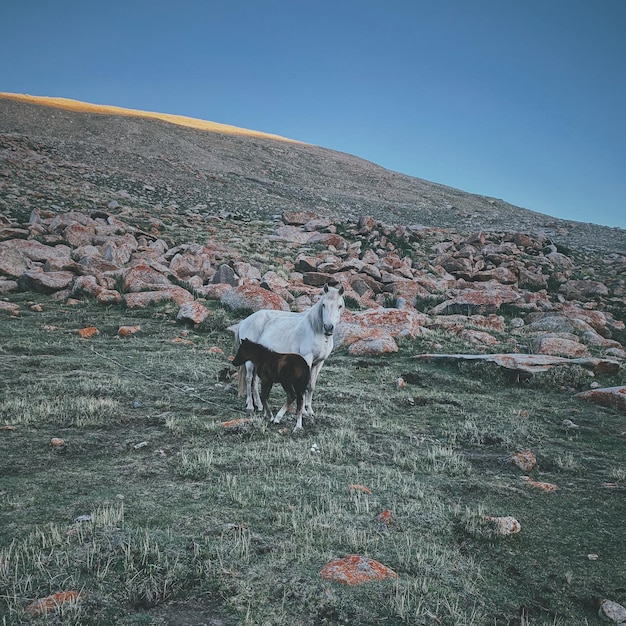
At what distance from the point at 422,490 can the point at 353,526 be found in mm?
1316

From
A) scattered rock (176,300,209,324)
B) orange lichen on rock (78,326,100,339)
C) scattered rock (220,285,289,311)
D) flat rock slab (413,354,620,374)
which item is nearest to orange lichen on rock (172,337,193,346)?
scattered rock (176,300,209,324)

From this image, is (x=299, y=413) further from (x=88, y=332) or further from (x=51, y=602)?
(x=88, y=332)

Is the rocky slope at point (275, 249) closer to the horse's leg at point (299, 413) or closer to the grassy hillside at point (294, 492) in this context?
the grassy hillside at point (294, 492)

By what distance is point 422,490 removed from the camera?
Answer: 583 cm

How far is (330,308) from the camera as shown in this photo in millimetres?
8375

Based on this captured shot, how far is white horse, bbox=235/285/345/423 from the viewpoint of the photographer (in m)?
8.44

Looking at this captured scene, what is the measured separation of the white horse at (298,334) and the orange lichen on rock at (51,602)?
4751 mm

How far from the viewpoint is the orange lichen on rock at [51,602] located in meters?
3.29

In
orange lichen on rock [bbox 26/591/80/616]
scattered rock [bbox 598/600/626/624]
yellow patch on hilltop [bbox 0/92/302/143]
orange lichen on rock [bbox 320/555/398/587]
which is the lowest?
orange lichen on rock [bbox 26/591/80/616]

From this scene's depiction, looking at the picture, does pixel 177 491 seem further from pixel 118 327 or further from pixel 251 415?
pixel 118 327

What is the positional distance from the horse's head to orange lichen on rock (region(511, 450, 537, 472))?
3.32 metres

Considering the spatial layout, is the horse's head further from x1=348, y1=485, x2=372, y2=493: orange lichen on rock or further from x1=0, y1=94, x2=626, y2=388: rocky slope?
x1=0, y1=94, x2=626, y2=388: rocky slope

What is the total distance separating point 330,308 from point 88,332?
7.67 m

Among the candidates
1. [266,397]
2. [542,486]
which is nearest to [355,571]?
[542,486]
